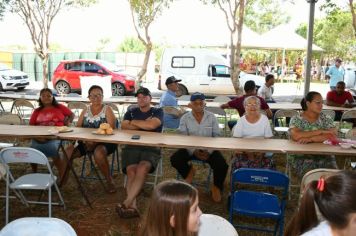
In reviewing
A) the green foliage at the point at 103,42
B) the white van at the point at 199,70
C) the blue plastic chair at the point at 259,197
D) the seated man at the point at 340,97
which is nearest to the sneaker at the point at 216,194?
the blue plastic chair at the point at 259,197

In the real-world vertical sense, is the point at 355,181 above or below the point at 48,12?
below

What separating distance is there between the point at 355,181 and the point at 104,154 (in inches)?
129

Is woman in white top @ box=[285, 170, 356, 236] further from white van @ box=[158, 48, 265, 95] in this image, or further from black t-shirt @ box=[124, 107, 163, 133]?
white van @ box=[158, 48, 265, 95]

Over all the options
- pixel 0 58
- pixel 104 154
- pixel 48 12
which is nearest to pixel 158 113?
pixel 104 154

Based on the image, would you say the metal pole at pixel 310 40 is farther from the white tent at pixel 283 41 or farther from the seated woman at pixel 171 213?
the seated woman at pixel 171 213

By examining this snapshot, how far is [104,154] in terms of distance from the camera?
14.9 ft

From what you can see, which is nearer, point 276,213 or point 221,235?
point 221,235

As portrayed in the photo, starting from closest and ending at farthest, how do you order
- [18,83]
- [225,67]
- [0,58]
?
[225,67] → [18,83] → [0,58]

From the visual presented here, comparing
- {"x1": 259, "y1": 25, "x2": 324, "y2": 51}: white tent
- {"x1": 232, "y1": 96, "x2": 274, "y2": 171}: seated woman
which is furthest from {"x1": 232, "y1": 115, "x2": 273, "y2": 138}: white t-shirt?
{"x1": 259, "y1": 25, "x2": 324, "y2": 51}: white tent

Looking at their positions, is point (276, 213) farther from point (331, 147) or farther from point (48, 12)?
point (48, 12)

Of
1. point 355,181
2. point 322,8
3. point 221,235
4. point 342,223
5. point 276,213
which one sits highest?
point 322,8

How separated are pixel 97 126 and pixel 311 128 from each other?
2.51 metres

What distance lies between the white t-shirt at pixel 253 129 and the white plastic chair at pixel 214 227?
7.80ft

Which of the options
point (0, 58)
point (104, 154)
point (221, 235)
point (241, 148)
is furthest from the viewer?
point (0, 58)
